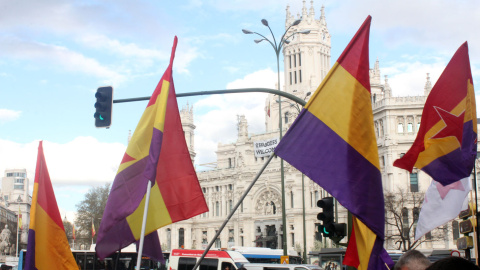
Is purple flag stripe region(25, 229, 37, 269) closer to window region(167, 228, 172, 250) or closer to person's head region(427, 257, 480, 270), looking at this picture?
person's head region(427, 257, 480, 270)

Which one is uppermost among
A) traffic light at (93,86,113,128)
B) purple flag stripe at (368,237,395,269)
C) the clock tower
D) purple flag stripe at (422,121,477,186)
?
the clock tower

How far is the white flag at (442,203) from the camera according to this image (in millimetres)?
11719

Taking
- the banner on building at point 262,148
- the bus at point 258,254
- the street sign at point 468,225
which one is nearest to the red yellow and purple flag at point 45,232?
the street sign at point 468,225

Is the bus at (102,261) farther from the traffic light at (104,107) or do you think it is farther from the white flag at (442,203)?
the white flag at (442,203)

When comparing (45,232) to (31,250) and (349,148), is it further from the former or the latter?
(349,148)

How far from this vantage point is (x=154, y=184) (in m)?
10.8

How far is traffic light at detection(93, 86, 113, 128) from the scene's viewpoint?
14.8 meters

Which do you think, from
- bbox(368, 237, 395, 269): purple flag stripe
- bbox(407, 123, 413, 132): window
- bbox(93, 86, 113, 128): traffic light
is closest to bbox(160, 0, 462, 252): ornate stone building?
bbox(407, 123, 413, 132): window

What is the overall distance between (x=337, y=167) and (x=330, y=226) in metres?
3.37

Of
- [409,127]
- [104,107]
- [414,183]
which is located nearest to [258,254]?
[104,107]

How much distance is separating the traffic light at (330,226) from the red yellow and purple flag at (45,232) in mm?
4702

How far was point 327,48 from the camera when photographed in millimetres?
84938

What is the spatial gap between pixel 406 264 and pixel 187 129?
292 feet

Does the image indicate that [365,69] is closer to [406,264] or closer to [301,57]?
[406,264]
